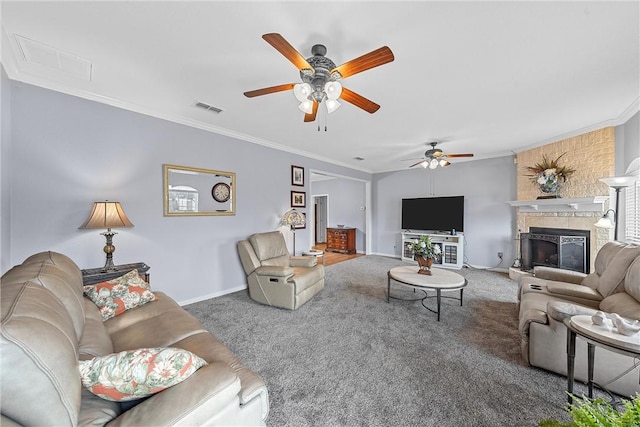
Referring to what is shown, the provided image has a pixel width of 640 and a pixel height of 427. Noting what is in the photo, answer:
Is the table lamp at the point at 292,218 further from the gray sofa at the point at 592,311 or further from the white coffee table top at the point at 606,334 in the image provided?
the white coffee table top at the point at 606,334

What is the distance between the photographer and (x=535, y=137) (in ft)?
13.2

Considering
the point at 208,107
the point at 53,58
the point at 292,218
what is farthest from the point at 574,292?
the point at 53,58

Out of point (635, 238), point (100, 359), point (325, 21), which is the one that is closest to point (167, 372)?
point (100, 359)

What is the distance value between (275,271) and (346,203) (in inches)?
199

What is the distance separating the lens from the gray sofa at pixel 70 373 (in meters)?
0.68

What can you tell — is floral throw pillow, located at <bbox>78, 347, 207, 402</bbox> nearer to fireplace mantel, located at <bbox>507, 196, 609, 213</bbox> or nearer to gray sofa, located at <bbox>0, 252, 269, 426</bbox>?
gray sofa, located at <bbox>0, 252, 269, 426</bbox>

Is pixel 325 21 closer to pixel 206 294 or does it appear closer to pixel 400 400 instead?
pixel 400 400

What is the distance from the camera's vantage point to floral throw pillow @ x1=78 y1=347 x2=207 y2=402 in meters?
0.91

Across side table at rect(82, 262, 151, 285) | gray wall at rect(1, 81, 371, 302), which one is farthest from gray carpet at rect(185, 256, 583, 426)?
side table at rect(82, 262, 151, 285)

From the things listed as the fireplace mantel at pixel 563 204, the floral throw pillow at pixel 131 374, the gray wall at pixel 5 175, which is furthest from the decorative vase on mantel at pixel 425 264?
the gray wall at pixel 5 175

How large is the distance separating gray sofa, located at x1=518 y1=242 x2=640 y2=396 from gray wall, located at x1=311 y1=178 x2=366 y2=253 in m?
5.08

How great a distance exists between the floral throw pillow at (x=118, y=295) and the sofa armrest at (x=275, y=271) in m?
1.30

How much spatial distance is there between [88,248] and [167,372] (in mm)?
2499

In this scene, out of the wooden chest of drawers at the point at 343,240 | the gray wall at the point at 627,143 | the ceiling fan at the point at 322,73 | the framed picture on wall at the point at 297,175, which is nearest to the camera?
the ceiling fan at the point at 322,73
